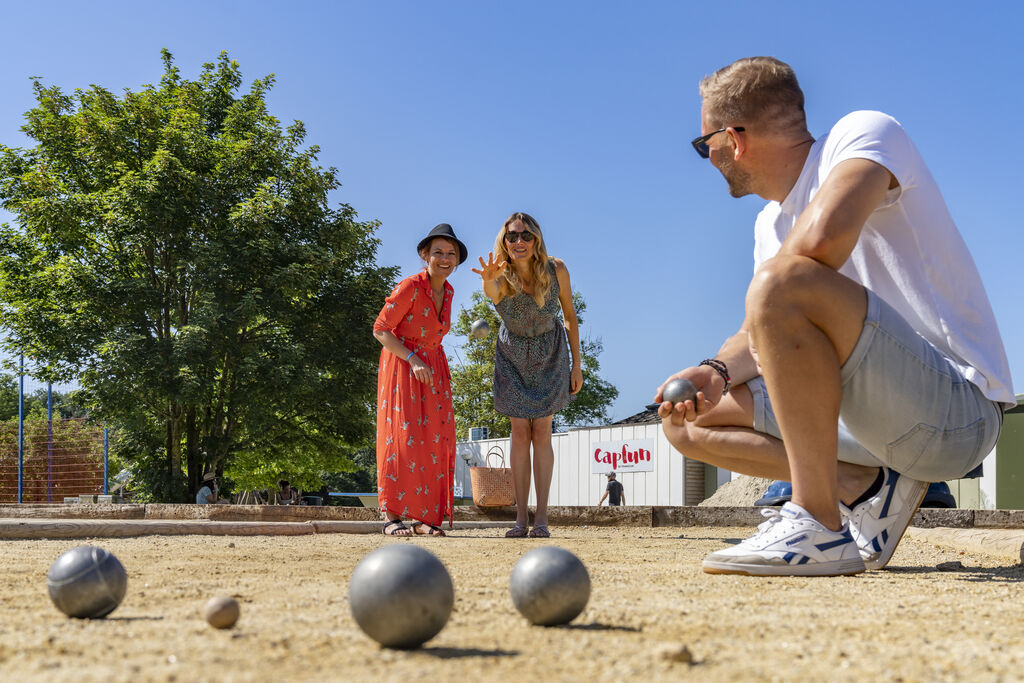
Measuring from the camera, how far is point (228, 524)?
19.9 ft

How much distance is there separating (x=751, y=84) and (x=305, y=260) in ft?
69.9

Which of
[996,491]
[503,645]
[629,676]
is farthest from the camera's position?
[996,491]

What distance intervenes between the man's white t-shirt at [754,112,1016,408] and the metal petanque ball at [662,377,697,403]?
0.67 meters

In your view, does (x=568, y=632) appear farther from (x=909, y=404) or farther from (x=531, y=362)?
(x=531, y=362)

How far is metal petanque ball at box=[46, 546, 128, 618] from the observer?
1.95 m

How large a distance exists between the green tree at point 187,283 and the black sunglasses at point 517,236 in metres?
16.5

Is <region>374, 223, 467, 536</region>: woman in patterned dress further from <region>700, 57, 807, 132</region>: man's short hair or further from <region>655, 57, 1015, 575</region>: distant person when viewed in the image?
<region>700, 57, 807, 132</region>: man's short hair

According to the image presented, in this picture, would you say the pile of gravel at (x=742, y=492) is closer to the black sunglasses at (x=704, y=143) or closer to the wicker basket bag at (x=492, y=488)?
the wicker basket bag at (x=492, y=488)

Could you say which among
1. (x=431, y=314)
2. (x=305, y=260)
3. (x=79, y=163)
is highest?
(x=79, y=163)

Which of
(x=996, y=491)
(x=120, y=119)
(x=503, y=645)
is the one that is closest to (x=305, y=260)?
(x=120, y=119)

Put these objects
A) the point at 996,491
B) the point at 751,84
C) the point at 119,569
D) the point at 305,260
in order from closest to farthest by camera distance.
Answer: the point at 119,569 → the point at 751,84 → the point at 996,491 → the point at 305,260

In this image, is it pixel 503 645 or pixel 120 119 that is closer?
pixel 503 645

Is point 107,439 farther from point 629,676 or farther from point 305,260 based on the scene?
point 629,676

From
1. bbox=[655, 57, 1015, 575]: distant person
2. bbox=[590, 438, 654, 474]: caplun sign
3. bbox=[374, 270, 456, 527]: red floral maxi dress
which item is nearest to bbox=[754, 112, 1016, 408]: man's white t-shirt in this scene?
bbox=[655, 57, 1015, 575]: distant person
